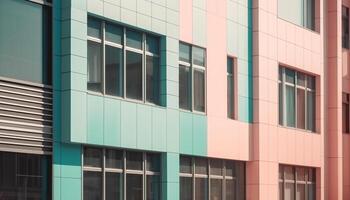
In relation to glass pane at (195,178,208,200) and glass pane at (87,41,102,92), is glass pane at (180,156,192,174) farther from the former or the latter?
glass pane at (87,41,102,92)

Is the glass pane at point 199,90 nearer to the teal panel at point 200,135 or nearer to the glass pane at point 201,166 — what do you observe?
the teal panel at point 200,135

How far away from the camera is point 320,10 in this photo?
3381 cm

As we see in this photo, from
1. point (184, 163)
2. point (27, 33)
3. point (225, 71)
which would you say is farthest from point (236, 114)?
point (27, 33)

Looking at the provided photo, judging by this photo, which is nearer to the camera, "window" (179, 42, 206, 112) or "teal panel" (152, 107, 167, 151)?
"teal panel" (152, 107, 167, 151)

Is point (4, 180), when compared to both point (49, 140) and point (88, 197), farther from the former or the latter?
point (88, 197)

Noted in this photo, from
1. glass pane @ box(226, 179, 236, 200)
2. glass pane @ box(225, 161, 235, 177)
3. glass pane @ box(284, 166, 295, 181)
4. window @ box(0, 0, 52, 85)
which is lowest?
glass pane @ box(226, 179, 236, 200)

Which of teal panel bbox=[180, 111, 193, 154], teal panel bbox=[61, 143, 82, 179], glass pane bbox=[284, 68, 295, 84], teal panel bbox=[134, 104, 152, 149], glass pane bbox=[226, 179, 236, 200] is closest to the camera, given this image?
teal panel bbox=[61, 143, 82, 179]

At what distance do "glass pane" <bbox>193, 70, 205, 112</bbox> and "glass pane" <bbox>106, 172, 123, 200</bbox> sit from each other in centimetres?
464

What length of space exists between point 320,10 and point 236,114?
28.1 ft

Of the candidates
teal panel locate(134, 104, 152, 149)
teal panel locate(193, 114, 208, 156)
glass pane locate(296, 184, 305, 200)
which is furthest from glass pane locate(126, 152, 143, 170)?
glass pane locate(296, 184, 305, 200)

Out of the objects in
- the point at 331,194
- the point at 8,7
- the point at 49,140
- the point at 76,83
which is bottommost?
the point at 331,194

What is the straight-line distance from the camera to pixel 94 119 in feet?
68.8

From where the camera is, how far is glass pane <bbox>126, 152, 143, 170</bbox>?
22.5 metres

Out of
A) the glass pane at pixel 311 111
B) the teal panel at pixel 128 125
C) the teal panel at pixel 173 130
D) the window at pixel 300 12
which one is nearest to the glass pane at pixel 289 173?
the glass pane at pixel 311 111
